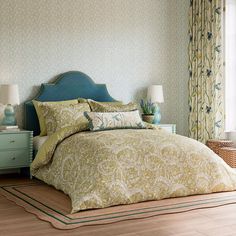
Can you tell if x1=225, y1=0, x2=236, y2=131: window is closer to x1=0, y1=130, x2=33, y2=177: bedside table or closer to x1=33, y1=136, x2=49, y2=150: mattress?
x1=33, y1=136, x2=49, y2=150: mattress

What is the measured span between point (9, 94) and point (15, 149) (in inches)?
26.1

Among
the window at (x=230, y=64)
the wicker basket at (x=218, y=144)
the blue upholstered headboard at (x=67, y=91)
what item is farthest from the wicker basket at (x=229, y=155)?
the blue upholstered headboard at (x=67, y=91)

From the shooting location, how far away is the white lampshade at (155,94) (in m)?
6.82

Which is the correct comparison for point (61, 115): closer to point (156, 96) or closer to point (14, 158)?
point (14, 158)

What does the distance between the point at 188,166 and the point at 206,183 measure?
262 millimetres

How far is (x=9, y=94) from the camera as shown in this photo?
579cm

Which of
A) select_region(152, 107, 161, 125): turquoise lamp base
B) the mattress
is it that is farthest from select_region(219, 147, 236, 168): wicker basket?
the mattress

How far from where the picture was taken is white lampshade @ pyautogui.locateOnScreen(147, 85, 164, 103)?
6816 mm

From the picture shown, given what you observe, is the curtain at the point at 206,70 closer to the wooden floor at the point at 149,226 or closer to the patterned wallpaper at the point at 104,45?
the patterned wallpaper at the point at 104,45

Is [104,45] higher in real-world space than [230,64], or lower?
higher

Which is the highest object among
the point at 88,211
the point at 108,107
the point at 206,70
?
the point at 206,70

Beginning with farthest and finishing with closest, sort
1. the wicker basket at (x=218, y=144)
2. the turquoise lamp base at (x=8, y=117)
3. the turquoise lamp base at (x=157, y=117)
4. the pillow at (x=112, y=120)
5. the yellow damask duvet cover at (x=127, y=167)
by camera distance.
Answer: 1. the turquoise lamp base at (x=157, y=117)
2. the wicker basket at (x=218, y=144)
3. the turquoise lamp base at (x=8, y=117)
4. the pillow at (x=112, y=120)
5. the yellow damask duvet cover at (x=127, y=167)

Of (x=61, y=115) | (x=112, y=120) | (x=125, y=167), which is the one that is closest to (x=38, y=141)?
A: (x=61, y=115)

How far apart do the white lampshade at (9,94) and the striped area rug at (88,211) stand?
1131 millimetres
